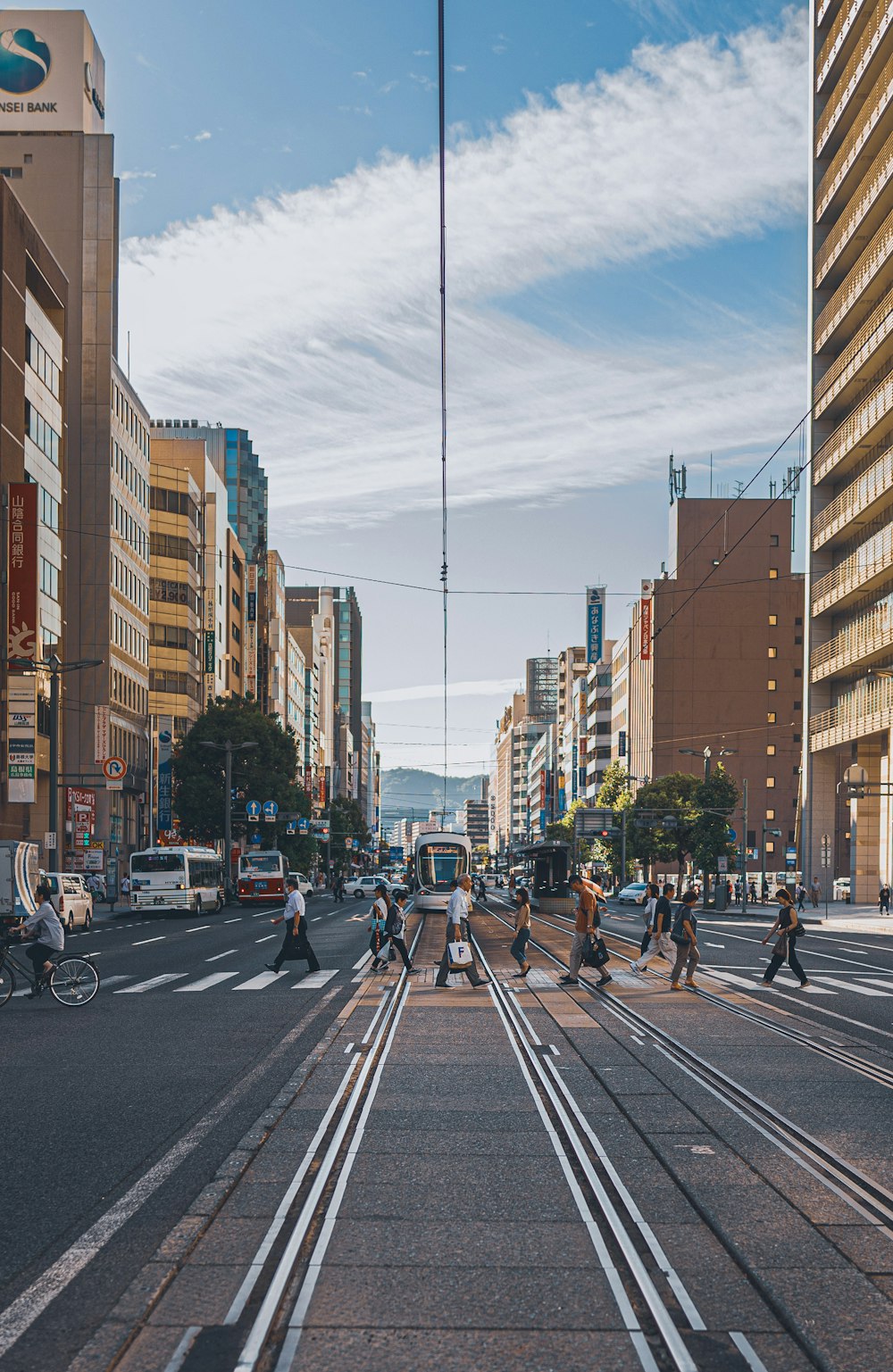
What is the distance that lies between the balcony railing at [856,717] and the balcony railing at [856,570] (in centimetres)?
485

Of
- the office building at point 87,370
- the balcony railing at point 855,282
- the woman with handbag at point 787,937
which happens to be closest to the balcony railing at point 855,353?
the balcony railing at point 855,282

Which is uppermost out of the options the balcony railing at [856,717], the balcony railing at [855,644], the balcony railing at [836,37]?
the balcony railing at [836,37]

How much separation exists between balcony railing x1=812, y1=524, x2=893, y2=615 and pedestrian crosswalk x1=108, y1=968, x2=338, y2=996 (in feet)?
142

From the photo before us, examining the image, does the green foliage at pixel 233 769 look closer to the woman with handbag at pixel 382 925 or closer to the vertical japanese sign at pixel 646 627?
the vertical japanese sign at pixel 646 627

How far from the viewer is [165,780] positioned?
91.3 metres

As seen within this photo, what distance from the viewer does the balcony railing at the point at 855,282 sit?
64.8 meters

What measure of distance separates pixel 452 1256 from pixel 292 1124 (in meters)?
4.10

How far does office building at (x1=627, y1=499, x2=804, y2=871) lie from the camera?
13612cm

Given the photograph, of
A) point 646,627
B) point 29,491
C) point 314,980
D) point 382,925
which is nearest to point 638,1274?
point 314,980

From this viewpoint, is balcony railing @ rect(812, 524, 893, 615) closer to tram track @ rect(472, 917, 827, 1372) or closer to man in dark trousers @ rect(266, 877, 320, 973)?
man in dark trousers @ rect(266, 877, 320, 973)

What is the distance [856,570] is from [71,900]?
4144cm

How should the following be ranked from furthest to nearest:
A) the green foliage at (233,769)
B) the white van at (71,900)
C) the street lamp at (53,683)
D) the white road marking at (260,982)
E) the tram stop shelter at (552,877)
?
the green foliage at (233,769) → the tram stop shelter at (552,877) → the street lamp at (53,683) → the white van at (71,900) → the white road marking at (260,982)

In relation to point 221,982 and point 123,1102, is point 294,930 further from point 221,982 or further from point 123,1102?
point 123,1102

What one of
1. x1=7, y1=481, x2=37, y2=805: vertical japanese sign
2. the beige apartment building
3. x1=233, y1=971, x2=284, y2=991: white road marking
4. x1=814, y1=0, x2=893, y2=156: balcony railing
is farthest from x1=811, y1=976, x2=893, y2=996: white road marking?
x1=814, y1=0, x2=893, y2=156: balcony railing
